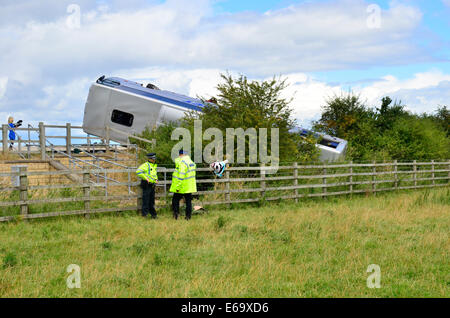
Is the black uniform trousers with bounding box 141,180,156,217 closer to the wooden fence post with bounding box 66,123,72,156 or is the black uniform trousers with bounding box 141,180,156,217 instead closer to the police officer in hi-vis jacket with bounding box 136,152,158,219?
the police officer in hi-vis jacket with bounding box 136,152,158,219

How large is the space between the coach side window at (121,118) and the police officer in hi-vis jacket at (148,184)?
11032 millimetres

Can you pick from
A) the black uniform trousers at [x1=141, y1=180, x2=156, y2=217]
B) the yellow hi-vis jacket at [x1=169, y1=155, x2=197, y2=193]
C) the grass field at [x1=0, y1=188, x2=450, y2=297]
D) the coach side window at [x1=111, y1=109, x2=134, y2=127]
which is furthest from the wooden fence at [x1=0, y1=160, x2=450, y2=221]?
the coach side window at [x1=111, y1=109, x2=134, y2=127]

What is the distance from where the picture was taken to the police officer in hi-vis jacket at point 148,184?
1162 centimetres

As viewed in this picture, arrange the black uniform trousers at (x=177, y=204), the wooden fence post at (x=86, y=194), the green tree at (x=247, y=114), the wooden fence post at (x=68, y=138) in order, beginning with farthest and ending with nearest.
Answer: the wooden fence post at (x=68, y=138) < the green tree at (x=247, y=114) < the black uniform trousers at (x=177, y=204) < the wooden fence post at (x=86, y=194)

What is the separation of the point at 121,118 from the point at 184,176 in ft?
39.6

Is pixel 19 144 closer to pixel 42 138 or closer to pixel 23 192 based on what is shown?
pixel 42 138

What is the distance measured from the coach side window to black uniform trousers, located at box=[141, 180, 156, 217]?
11118 mm

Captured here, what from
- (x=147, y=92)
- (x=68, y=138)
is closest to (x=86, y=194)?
(x=68, y=138)

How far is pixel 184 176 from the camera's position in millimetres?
11430

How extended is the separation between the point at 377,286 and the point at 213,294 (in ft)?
Answer: 6.67

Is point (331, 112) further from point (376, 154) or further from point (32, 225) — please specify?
point (32, 225)

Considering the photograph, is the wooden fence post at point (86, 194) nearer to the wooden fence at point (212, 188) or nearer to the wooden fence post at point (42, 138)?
the wooden fence at point (212, 188)

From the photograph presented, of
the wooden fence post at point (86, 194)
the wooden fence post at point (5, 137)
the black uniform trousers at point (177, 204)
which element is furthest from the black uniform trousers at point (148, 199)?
the wooden fence post at point (5, 137)

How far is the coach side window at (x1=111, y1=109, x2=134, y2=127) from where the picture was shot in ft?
73.5
